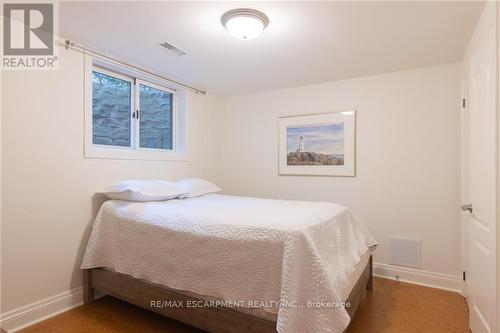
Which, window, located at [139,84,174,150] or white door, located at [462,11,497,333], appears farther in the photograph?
window, located at [139,84,174,150]

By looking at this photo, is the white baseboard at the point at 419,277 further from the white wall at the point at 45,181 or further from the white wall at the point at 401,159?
the white wall at the point at 45,181

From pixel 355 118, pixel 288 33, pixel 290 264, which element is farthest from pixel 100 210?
pixel 355 118

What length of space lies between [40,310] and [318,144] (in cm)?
308

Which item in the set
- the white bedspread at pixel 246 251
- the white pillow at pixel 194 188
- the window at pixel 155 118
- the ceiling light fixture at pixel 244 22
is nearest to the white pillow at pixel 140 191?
the white bedspread at pixel 246 251

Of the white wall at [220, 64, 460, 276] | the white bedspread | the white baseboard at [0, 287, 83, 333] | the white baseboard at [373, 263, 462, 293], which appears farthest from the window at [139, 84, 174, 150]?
the white baseboard at [373, 263, 462, 293]

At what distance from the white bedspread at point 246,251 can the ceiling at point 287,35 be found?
1.37 metres

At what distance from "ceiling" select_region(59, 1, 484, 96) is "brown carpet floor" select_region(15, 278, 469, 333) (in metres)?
2.20

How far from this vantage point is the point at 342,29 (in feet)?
6.91

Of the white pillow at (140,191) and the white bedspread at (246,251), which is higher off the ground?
the white pillow at (140,191)

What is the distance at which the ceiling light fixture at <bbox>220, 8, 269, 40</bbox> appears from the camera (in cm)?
184

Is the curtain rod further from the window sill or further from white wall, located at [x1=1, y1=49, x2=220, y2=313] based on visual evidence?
the window sill

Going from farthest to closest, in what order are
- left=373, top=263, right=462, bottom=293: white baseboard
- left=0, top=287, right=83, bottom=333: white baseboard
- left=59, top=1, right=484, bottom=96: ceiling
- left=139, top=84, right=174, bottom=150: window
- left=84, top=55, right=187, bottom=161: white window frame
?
left=139, top=84, right=174, bottom=150: window, left=373, top=263, right=462, bottom=293: white baseboard, left=84, top=55, right=187, bottom=161: white window frame, left=0, top=287, right=83, bottom=333: white baseboard, left=59, top=1, right=484, bottom=96: ceiling

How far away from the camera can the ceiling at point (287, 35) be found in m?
1.84

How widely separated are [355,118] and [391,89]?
462 millimetres
